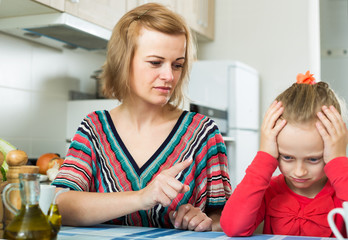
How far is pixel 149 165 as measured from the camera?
1.17 metres

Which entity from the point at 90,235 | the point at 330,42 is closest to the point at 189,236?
the point at 90,235

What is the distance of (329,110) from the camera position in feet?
3.20

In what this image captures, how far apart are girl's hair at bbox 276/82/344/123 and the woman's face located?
11.6 inches

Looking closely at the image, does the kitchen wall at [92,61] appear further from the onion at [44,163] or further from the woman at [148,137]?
the woman at [148,137]

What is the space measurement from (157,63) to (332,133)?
18.9 inches

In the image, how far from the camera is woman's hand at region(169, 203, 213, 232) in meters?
0.99

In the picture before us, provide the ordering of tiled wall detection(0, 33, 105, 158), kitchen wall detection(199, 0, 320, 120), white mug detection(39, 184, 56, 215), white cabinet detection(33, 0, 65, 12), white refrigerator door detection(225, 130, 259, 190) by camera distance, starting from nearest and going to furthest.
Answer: white mug detection(39, 184, 56, 215), white cabinet detection(33, 0, 65, 12), tiled wall detection(0, 33, 105, 158), white refrigerator door detection(225, 130, 259, 190), kitchen wall detection(199, 0, 320, 120)

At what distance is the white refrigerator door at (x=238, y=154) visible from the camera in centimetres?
Answer: 293

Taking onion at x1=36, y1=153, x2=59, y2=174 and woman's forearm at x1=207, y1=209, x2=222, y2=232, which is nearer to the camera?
woman's forearm at x1=207, y1=209, x2=222, y2=232

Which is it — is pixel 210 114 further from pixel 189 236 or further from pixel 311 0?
pixel 189 236

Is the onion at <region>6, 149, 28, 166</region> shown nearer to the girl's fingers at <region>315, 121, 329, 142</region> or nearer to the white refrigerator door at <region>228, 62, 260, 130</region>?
the girl's fingers at <region>315, 121, 329, 142</region>

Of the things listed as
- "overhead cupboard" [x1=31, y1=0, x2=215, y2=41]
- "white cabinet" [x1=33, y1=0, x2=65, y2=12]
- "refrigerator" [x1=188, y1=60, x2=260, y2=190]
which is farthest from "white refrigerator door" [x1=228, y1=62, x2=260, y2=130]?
"white cabinet" [x1=33, y1=0, x2=65, y2=12]

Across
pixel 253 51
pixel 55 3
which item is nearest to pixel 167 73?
pixel 55 3

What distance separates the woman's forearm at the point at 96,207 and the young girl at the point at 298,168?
207 millimetres
